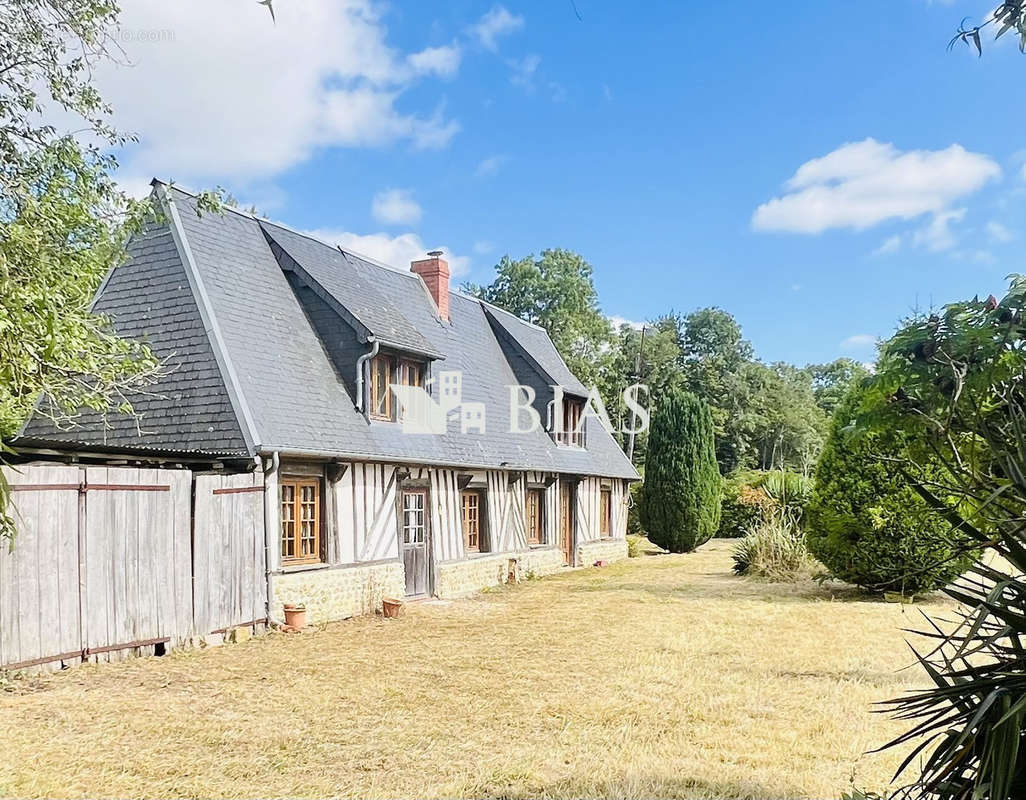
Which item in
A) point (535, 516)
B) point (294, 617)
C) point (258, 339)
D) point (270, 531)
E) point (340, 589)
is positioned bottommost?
point (294, 617)

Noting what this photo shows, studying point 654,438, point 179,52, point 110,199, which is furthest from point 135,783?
point 654,438

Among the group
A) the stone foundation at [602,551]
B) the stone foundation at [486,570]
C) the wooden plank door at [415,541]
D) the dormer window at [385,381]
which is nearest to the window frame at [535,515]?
the stone foundation at [486,570]

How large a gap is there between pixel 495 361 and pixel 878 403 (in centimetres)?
1477

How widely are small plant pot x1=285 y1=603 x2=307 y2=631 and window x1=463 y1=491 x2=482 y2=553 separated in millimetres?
4606

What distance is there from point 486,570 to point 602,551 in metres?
6.05

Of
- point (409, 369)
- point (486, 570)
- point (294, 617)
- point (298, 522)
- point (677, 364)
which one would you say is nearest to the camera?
point (294, 617)

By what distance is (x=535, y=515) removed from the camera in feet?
55.3

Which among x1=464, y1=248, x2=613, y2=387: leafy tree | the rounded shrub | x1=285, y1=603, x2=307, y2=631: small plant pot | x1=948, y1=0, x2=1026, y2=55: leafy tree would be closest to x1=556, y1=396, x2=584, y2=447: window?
the rounded shrub

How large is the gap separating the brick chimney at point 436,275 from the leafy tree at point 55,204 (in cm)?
854

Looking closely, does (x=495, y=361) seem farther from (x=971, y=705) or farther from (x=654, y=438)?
(x=971, y=705)

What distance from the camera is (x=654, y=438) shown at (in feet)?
74.1

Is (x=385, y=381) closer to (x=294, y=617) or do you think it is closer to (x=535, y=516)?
(x=294, y=617)

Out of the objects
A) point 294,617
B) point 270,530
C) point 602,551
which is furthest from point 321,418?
point 602,551

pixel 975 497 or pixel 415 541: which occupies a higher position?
pixel 975 497
